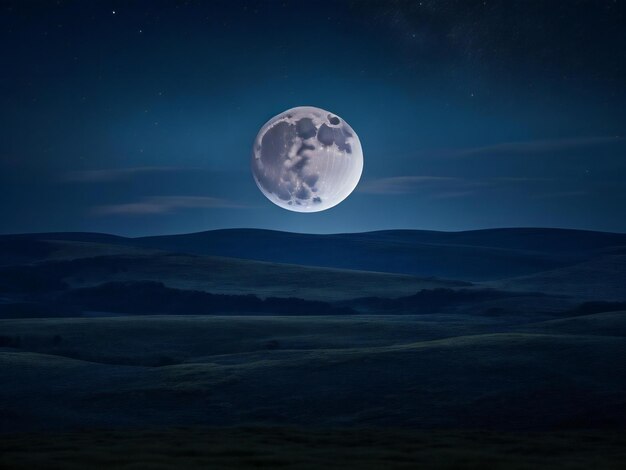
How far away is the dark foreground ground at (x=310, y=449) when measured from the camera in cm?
1055

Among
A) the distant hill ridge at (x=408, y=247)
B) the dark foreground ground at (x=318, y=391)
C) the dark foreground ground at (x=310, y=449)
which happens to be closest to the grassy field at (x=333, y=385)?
the dark foreground ground at (x=318, y=391)

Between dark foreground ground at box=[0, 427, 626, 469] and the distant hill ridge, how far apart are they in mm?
105299

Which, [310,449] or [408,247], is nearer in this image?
[310,449]

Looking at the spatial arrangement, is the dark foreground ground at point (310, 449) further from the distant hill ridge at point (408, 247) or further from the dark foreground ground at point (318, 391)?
the distant hill ridge at point (408, 247)

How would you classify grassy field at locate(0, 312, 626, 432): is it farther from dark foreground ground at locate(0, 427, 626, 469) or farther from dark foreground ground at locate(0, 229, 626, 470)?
dark foreground ground at locate(0, 427, 626, 469)

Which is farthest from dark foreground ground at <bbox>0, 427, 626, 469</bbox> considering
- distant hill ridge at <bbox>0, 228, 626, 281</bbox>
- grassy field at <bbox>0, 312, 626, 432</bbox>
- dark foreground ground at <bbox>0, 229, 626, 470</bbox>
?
distant hill ridge at <bbox>0, 228, 626, 281</bbox>

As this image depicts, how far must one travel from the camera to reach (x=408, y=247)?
14650 cm

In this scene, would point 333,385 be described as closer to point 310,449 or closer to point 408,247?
point 310,449

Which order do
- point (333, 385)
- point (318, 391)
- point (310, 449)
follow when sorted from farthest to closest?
point (333, 385), point (318, 391), point (310, 449)

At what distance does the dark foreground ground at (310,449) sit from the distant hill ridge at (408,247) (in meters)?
105

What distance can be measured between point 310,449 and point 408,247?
135m

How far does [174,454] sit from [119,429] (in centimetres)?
509

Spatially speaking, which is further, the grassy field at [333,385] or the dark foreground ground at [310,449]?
the grassy field at [333,385]

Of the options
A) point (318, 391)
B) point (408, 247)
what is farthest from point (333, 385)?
point (408, 247)
